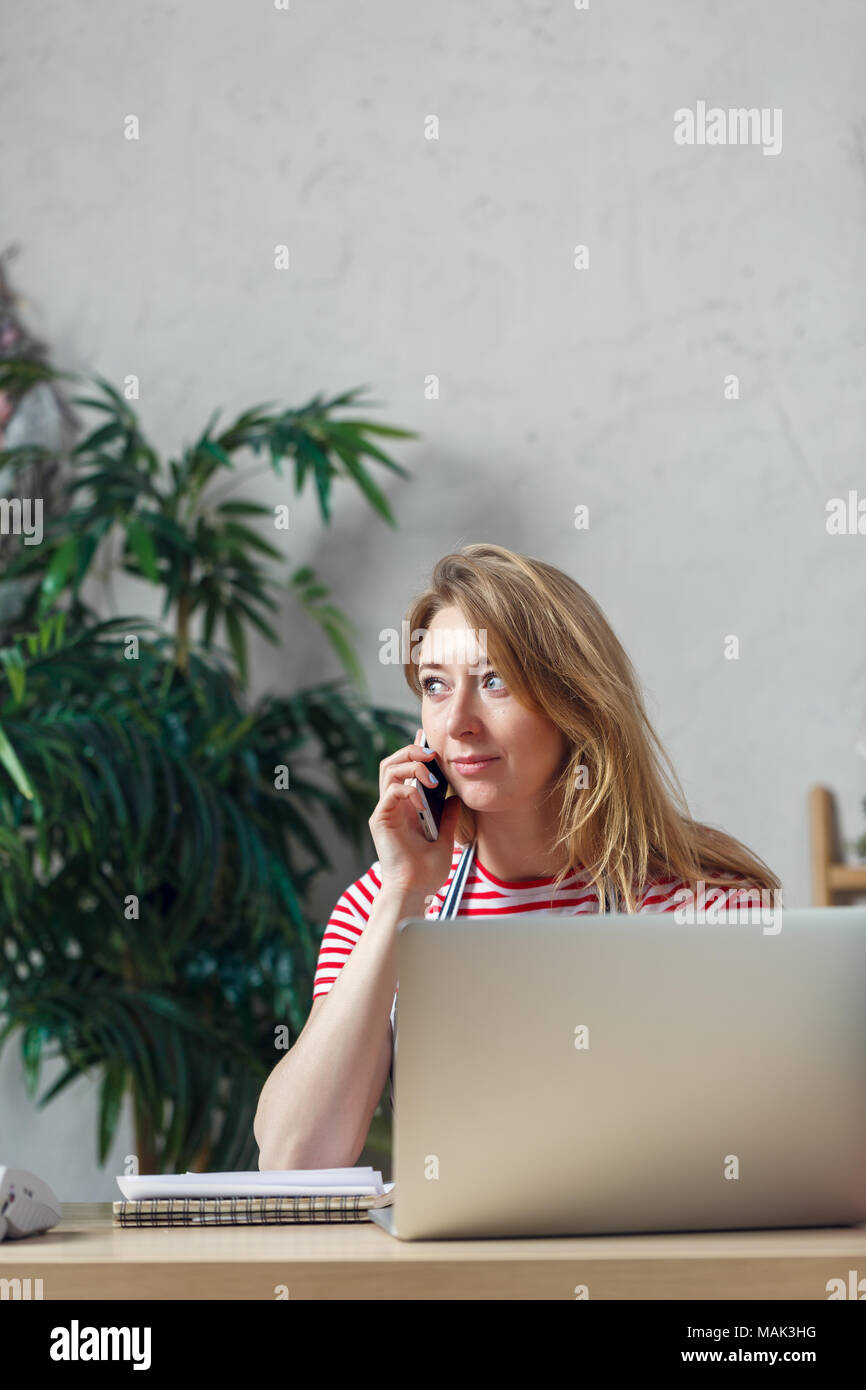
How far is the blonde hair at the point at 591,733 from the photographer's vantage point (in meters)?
1.64

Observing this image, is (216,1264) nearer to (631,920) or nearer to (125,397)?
(631,920)

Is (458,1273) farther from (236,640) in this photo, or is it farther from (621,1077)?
(236,640)

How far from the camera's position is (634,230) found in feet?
10.0

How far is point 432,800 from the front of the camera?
1.64m

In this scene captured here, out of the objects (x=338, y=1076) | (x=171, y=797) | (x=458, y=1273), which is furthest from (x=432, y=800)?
(x=171, y=797)

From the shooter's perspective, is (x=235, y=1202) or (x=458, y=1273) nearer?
(x=458, y=1273)

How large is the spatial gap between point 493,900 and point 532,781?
0.17 meters

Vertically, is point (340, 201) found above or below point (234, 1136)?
above

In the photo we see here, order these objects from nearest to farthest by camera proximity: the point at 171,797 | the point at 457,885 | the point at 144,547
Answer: the point at 457,885, the point at 171,797, the point at 144,547

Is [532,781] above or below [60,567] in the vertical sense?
below

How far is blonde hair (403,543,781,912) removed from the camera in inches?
64.5

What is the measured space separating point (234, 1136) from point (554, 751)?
1.25 metres

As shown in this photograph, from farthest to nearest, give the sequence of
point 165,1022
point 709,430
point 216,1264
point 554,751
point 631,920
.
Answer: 1. point 709,430
2. point 165,1022
3. point 554,751
4. point 631,920
5. point 216,1264
